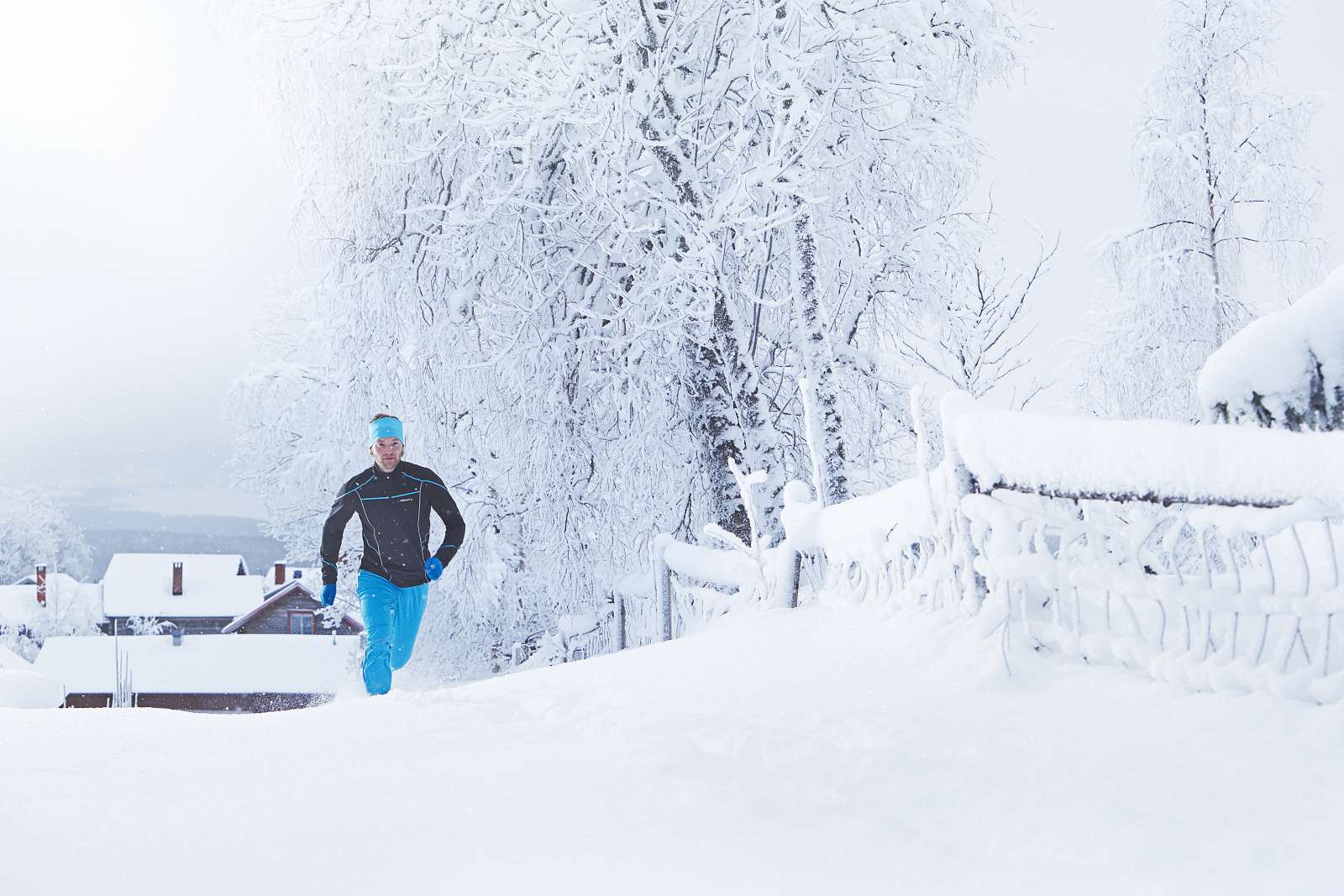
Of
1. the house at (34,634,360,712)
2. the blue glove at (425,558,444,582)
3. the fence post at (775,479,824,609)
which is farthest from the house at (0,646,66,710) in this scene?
the house at (34,634,360,712)

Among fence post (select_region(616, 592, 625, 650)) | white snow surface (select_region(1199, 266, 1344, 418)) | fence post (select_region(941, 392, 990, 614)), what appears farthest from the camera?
fence post (select_region(616, 592, 625, 650))

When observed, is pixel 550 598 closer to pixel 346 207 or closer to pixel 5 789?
pixel 346 207

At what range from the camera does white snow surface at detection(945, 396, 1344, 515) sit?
2.29 metres

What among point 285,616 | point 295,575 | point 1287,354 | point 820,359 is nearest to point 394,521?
point 820,359

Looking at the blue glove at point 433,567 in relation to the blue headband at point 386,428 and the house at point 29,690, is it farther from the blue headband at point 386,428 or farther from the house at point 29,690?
the house at point 29,690

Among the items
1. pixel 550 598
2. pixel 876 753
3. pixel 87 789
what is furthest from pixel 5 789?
pixel 550 598

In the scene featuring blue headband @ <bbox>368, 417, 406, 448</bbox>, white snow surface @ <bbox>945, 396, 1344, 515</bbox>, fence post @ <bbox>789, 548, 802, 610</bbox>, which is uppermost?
blue headband @ <bbox>368, 417, 406, 448</bbox>

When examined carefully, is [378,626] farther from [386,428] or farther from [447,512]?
[386,428]

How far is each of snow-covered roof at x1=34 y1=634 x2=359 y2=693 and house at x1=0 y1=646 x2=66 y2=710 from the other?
24455 mm

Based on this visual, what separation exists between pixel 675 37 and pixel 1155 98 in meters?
9.18

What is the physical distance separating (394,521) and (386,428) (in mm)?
558

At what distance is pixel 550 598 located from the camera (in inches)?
393

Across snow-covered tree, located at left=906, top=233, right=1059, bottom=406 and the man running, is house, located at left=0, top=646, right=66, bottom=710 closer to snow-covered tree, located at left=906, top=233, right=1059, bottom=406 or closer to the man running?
the man running

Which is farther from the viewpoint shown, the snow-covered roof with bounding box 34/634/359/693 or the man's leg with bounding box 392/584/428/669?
the snow-covered roof with bounding box 34/634/359/693
